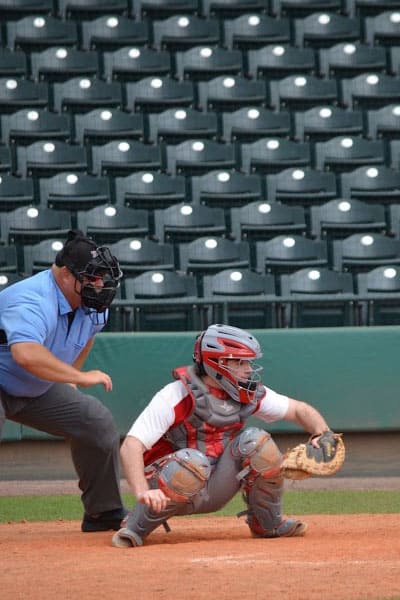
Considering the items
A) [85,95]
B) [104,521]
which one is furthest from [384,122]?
[104,521]

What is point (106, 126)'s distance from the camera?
1323 centimetres

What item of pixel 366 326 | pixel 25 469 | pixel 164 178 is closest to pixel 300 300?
pixel 366 326

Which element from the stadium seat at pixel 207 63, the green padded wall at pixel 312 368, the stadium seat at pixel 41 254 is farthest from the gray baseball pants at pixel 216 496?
the stadium seat at pixel 207 63

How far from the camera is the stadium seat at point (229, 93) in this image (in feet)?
44.4

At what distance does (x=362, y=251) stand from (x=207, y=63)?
139 inches

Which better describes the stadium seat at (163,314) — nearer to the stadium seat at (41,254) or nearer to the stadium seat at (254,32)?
the stadium seat at (41,254)

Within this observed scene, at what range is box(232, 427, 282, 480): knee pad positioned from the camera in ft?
18.0

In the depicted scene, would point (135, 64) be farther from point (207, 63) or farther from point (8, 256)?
point (8, 256)

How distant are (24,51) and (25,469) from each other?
631cm

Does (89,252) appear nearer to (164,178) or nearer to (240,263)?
(240,263)

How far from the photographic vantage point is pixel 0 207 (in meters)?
12.3

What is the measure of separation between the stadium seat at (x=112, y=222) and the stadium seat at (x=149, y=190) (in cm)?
20

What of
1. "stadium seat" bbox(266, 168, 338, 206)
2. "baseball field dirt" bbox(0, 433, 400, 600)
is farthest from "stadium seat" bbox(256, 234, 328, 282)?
"baseball field dirt" bbox(0, 433, 400, 600)

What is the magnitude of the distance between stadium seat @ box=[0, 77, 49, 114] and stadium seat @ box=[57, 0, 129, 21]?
120cm
